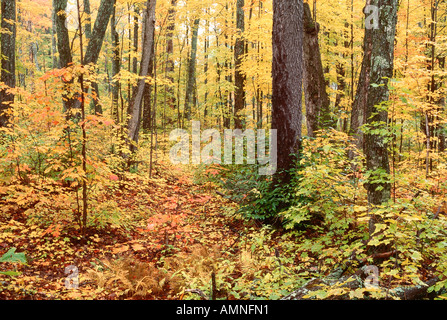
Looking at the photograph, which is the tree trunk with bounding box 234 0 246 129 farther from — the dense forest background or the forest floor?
the forest floor

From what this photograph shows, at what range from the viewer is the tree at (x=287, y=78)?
5341mm

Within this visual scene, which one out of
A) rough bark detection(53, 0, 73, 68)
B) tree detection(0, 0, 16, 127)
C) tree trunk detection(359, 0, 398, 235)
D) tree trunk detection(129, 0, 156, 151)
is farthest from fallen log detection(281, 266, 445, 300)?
tree detection(0, 0, 16, 127)

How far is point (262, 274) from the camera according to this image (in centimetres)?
368

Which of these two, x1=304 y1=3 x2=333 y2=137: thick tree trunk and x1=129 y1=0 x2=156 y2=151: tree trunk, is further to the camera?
x1=304 y1=3 x2=333 y2=137: thick tree trunk

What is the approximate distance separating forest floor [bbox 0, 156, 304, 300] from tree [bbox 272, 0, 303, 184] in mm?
1795

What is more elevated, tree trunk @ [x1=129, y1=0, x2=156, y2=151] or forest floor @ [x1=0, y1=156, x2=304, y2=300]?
tree trunk @ [x1=129, y1=0, x2=156, y2=151]

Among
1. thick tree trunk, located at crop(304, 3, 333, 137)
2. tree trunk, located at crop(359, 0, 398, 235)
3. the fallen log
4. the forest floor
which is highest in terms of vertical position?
thick tree trunk, located at crop(304, 3, 333, 137)

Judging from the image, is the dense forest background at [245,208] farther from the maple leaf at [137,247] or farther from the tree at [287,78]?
the maple leaf at [137,247]

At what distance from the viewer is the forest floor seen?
10.8 ft

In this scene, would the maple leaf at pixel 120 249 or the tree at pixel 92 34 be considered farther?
the tree at pixel 92 34

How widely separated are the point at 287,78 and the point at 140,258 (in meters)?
4.59

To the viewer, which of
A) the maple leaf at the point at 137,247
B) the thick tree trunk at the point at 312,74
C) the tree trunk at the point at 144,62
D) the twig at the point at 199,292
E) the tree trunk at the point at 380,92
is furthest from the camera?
the thick tree trunk at the point at 312,74

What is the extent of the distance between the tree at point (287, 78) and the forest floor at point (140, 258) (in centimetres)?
179

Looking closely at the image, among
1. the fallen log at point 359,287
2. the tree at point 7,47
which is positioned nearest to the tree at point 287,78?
the fallen log at point 359,287
